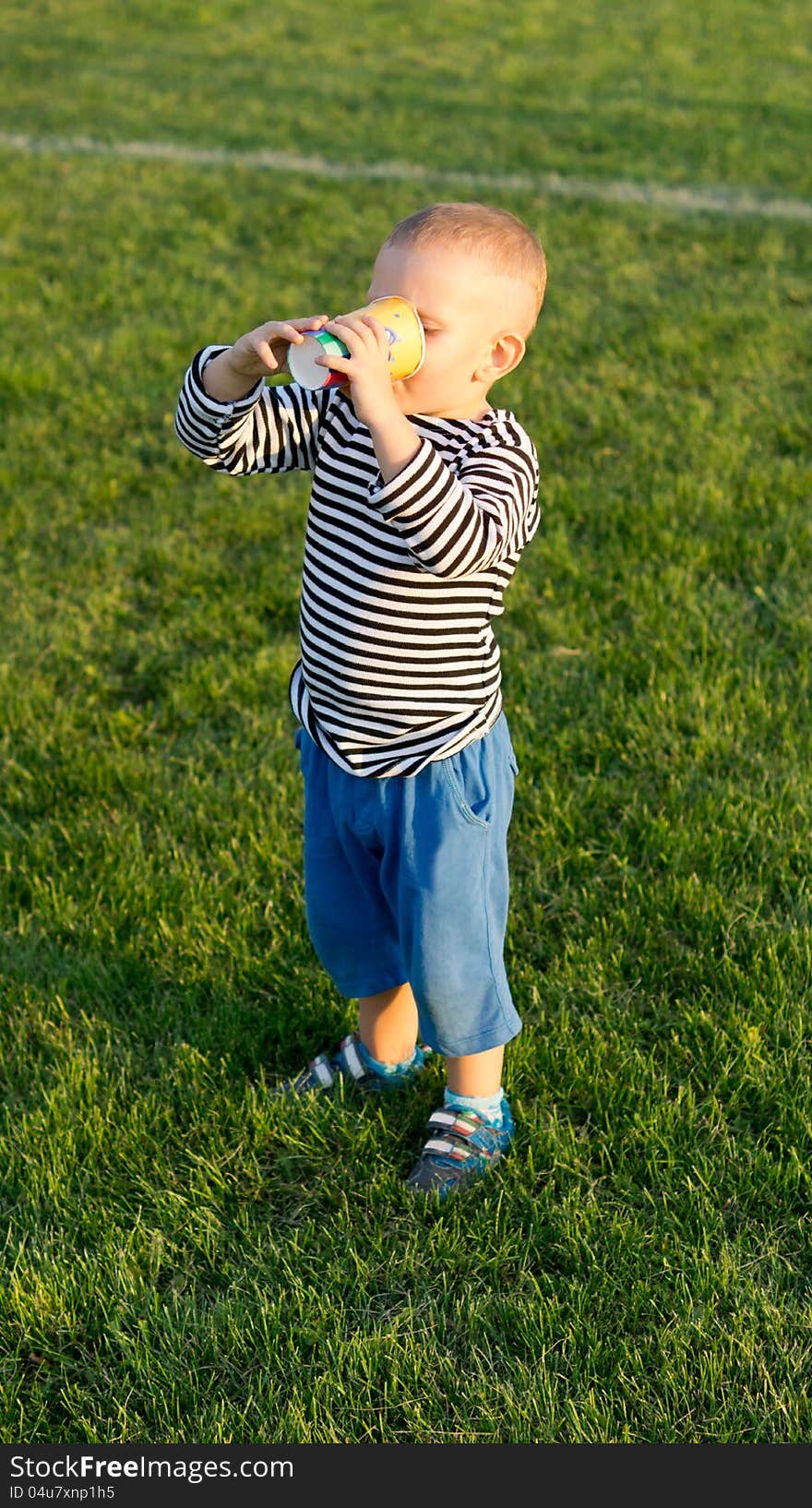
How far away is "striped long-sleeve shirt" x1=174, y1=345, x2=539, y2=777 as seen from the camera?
6.86 ft

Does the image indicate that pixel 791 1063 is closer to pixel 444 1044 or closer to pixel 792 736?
pixel 444 1044

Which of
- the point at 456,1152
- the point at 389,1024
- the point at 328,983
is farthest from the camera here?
the point at 328,983

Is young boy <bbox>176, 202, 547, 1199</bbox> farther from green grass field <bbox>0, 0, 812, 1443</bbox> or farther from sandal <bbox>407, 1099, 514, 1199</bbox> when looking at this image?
green grass field <bbox>0, 0, 812, 1443</bbox>

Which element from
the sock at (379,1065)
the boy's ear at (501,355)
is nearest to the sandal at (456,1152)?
the sock at (379,1065)

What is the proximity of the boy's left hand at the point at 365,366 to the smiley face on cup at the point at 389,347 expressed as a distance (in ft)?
0.05

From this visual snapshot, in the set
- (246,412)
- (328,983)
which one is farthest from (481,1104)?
(246,412)

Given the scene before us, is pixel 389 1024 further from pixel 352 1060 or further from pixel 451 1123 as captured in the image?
pixel 451 1123

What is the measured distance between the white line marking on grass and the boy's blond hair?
6.16m

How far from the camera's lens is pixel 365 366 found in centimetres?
180

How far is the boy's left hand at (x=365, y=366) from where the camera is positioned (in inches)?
70.6

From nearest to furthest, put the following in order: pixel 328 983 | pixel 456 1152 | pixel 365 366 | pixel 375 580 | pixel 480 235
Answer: pixel 365 366
pixel 480 235
pixel 375 580
pixel 456 1152
pixel 328 983

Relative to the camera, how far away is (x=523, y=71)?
1102 cm

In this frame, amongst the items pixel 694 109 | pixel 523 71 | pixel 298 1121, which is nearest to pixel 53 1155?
pixel 298 1121

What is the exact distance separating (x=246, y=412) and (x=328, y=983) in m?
1.28
